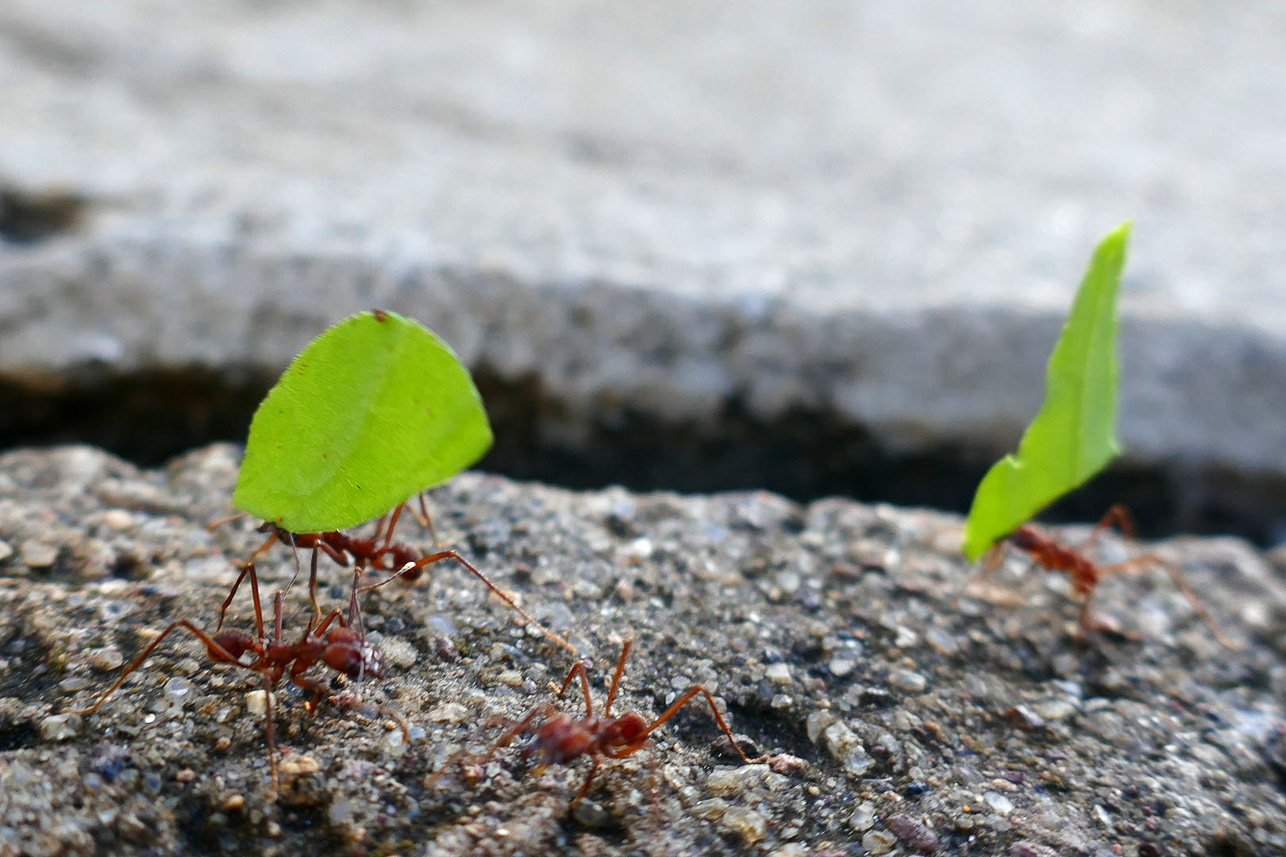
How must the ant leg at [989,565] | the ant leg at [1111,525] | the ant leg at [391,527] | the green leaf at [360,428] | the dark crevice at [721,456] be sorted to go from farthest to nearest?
the dark crevice at [721,456] < the ant leg at [1111,525] < the ant leg at [989,565] < the ant leg at [391,527] < the green leaf at [360,428]

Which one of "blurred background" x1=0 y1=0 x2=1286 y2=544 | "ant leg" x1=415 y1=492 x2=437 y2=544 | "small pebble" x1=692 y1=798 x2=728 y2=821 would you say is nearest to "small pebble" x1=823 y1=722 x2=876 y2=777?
"small pebble" x1=692 y1=798 x2=728 y2=821

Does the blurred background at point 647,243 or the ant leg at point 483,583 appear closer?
the ant leg at point 483,583

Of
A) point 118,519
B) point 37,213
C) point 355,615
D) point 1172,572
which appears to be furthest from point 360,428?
point 37,213

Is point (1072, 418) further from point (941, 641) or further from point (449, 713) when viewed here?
point (449, 713)

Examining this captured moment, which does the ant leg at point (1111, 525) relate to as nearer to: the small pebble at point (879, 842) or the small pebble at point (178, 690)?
the small pebble at point (879, 842)

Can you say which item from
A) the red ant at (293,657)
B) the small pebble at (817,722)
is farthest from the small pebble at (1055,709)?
the red ant at (293,657)

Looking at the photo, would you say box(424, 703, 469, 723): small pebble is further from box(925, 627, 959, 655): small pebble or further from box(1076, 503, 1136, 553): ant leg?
box(1076, 503, 1136, 553): ant leg
